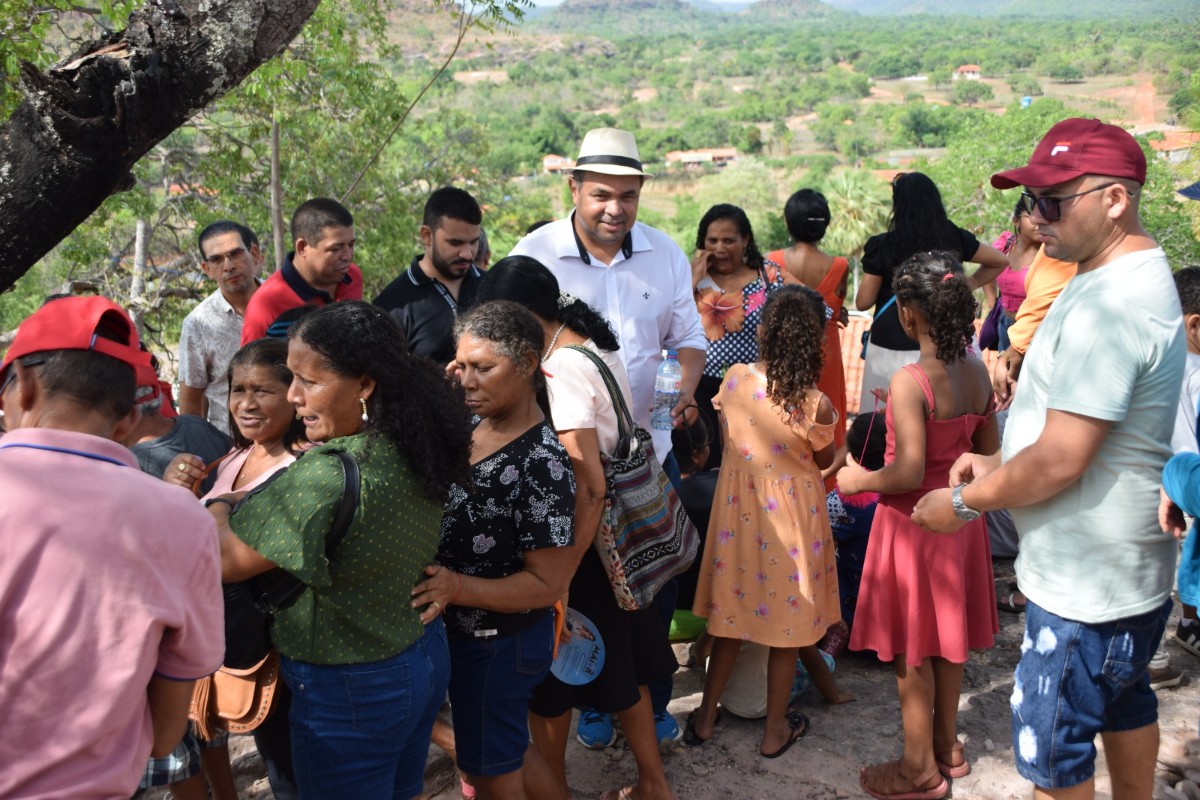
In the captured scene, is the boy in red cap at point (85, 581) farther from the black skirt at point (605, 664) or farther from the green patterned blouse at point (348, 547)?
the black skirt at point (605, 664)

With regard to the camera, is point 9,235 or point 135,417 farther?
point 9,235

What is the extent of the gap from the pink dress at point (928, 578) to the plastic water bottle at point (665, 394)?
0.93 m

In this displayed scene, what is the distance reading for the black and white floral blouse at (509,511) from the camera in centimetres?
267

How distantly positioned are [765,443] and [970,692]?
4.73 ft

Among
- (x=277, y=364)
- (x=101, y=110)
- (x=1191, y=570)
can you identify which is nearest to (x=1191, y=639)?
(x=1191, y=570)

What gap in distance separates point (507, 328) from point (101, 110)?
1.32 metres

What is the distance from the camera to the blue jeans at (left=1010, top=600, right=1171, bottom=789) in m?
2.56

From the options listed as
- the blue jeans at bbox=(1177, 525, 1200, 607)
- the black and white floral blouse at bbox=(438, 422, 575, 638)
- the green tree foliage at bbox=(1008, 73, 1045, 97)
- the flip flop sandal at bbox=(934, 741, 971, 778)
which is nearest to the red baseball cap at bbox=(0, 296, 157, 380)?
the black and white floral blouse at bbox=(438, 422, 575, 638)

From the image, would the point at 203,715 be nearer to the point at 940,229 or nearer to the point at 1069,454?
the point at 1069,454

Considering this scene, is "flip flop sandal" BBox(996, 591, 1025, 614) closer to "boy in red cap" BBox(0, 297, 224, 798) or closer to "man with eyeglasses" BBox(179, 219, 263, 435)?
"man with eyeglasses" BBox(179, 219, 263, 435)

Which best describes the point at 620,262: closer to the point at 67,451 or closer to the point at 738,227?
the point at 738,227

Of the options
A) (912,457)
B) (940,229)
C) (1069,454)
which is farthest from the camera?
(940,229)

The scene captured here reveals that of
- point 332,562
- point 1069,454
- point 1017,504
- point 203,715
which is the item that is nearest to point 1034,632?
point 1017,504

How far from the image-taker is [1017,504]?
2582 mm
